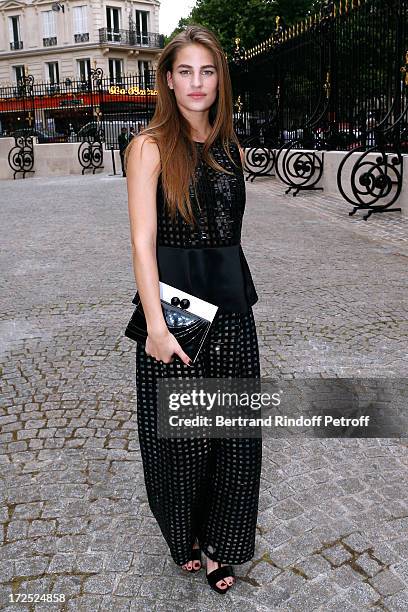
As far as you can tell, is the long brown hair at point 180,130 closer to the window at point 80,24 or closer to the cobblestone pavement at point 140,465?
the cobblestone pavement at point 140,465

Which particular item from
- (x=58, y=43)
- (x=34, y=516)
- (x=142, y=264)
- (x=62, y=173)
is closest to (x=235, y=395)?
(x=142, y=264)

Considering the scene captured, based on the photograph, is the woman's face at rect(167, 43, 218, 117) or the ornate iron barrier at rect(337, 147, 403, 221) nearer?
the woman's face at rect(167, 43, 218, 117)

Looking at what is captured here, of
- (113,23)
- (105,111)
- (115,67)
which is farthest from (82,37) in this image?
(105,111)

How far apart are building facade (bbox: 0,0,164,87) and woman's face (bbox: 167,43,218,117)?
148 feet

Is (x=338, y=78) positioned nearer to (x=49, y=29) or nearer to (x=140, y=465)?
(x=140, y=465)

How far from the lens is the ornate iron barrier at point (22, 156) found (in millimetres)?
21116

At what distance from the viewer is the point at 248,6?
31000mm

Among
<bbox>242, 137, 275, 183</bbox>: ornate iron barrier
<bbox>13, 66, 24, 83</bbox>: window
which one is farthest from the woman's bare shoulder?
<bbox>13, 66, 24, 83</bbox>: window

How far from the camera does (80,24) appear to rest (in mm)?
44781

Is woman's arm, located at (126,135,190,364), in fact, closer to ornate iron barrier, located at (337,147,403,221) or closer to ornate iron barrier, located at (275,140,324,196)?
ornate iron barrier, located at (337,147,403,221)

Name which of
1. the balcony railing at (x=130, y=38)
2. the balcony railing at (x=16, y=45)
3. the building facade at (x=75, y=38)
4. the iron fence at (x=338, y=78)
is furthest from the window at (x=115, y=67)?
the iron fence at (x=338, y=78)

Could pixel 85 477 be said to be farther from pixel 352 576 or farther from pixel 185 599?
pixel 352 576

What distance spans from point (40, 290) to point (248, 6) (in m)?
29.0

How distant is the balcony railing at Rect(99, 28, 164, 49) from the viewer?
145ft
